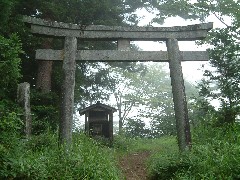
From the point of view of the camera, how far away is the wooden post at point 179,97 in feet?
23.8

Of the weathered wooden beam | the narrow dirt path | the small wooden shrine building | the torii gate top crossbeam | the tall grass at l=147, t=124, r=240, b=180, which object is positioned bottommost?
the narrow dirt path

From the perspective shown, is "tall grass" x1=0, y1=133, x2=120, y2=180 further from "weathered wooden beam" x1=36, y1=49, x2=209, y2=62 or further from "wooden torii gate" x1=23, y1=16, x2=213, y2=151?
"weathered wooden beam" x1=36, y1=49, x2=209, y2=62

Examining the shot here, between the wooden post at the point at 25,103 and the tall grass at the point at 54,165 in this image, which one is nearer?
the tall grass at the point at 54,165

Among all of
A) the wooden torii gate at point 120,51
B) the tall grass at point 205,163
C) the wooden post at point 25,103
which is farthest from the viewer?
the wooden torii gate at point 120,51

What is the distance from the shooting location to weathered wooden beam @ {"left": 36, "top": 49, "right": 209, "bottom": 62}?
25.7ft

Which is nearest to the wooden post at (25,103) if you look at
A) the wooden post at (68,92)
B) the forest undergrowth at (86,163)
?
the forest undergrowth at (86,163)

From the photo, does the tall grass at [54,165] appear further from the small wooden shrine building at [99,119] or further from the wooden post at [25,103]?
the small wooden shrine building at [99,119]

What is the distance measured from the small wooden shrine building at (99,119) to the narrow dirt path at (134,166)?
328 centimetres

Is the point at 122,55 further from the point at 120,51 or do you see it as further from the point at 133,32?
the point at 133,32

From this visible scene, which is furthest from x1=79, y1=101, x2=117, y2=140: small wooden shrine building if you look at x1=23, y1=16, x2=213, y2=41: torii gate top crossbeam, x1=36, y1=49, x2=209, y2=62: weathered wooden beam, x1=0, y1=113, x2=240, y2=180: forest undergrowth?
x1=0, y1=113, x2=240, y2=180: forest undergrowth

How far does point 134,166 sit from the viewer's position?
861 centimetres

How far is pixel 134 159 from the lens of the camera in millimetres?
9961

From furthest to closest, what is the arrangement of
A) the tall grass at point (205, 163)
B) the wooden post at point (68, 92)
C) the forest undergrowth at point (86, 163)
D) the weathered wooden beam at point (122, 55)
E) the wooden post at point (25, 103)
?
the weathered wooden beam at point (122, 55)
the wooden post at point (25, 103)
the wooden post at point (68, 92)
the tall grass at point (205, 163)
the forest undergrowth at point (86, 163)

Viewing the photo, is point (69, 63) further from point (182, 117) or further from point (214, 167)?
point (214, 167)
